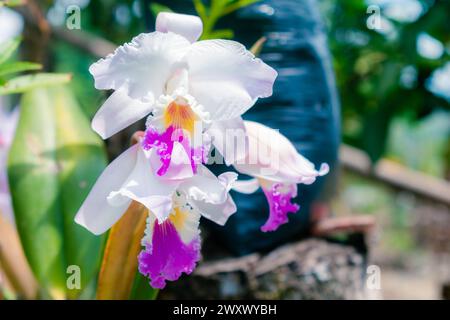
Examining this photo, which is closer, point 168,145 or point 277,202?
point 168,145

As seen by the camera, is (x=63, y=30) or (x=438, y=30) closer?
(x=438, y=30)

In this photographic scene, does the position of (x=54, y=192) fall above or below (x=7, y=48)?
below

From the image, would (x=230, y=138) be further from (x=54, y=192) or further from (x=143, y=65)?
(x=54, y=192)

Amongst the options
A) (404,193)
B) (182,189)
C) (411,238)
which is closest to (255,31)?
(182,189)

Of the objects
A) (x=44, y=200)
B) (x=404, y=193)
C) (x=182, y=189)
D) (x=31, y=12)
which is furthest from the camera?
(x=404, y=193)

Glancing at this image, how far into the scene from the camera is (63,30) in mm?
1833

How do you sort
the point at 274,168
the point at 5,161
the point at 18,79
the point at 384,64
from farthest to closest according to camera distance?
the point at 384,64 → the point at 5,161 → the point at 18,79 → the point at 274,168

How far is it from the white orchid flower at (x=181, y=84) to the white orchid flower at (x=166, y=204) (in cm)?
3

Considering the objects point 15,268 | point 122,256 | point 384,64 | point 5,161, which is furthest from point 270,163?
point 384,64

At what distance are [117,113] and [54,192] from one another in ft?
1.04

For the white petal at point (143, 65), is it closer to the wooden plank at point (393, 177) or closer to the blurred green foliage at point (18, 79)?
the blurred green foliage at point (18, 79)

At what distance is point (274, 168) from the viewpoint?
0.74 m

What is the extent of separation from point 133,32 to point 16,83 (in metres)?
0.99
